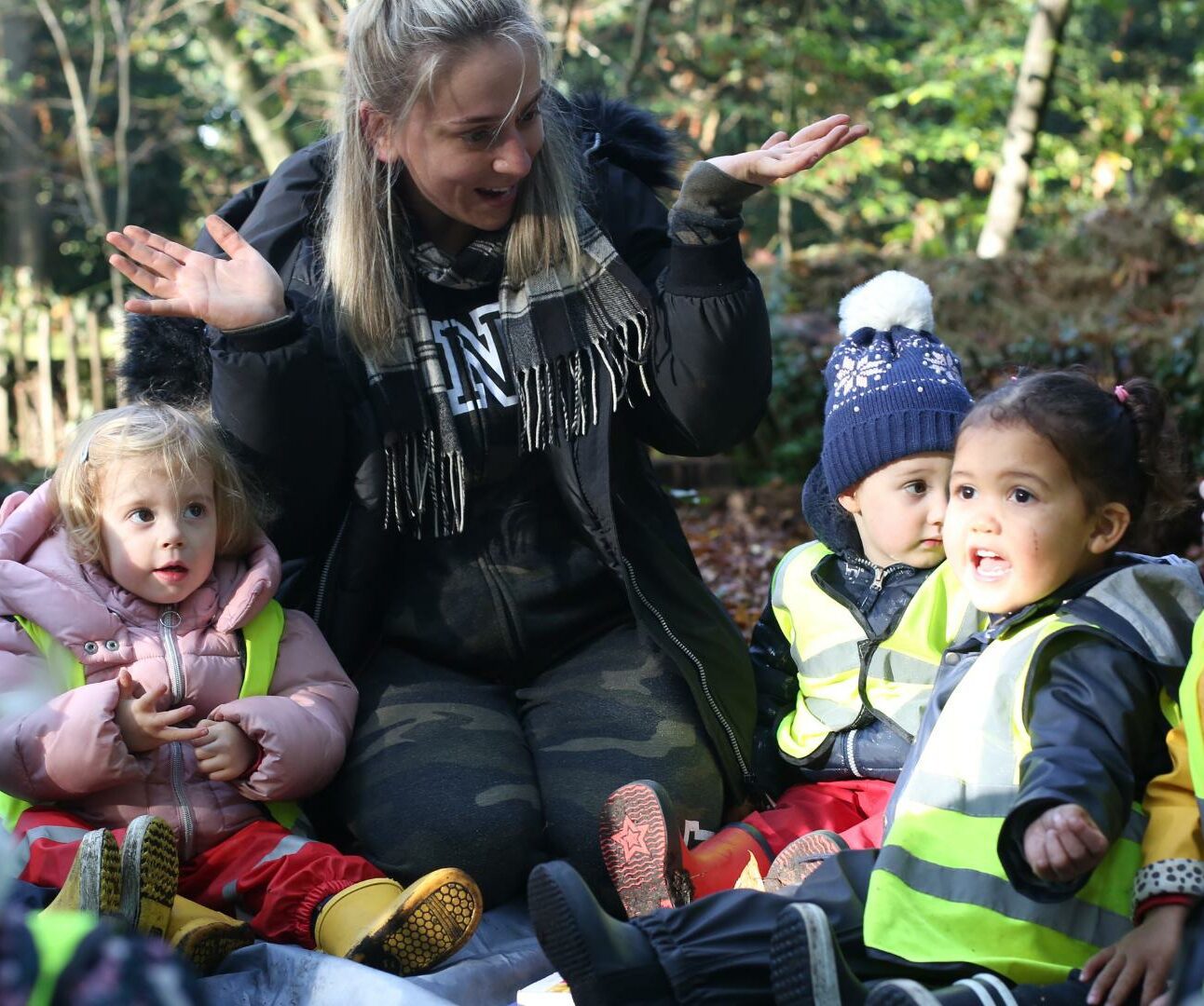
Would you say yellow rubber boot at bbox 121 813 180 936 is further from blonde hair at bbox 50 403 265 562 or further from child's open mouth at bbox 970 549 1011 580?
child's open mouth at bbox 970 549 1011 580

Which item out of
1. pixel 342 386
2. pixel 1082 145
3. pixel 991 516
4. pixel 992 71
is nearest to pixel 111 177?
pixel 992 71

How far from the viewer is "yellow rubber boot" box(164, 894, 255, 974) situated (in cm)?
223

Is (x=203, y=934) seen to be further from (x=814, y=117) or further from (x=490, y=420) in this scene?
(x=814, y=117)

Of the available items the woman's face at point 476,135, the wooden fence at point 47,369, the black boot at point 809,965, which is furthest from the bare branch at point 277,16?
the black boot at point 809,965

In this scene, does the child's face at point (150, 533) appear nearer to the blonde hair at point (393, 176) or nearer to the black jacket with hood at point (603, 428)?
the black jacket with hood at point (603, 428)

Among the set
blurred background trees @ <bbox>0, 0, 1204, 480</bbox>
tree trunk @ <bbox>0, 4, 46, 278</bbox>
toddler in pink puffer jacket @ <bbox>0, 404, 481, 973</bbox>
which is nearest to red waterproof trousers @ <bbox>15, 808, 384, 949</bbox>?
toddler in pink puffer jacket @ <bbox>0, 404, 481, 973</bbox>

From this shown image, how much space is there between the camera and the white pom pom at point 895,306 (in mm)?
2959

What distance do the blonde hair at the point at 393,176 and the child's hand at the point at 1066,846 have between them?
1559 millimetres

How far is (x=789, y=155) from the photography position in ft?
8.55

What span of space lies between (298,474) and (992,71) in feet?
34.6

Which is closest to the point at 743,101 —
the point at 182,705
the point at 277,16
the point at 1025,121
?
the point at 1025,121

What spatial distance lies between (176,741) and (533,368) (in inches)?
40.0

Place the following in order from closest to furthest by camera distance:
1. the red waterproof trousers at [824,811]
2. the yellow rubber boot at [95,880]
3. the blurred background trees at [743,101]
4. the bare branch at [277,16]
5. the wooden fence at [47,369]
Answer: the yellow rubber boot at [95,880] < the red waterproof trousers at [824,811] < the bare branch at [277,16] < the blurred background trees at [743,101] < the wooden fence at [47,369]

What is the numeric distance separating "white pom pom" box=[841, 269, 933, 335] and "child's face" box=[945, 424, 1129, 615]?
843 millimetres
